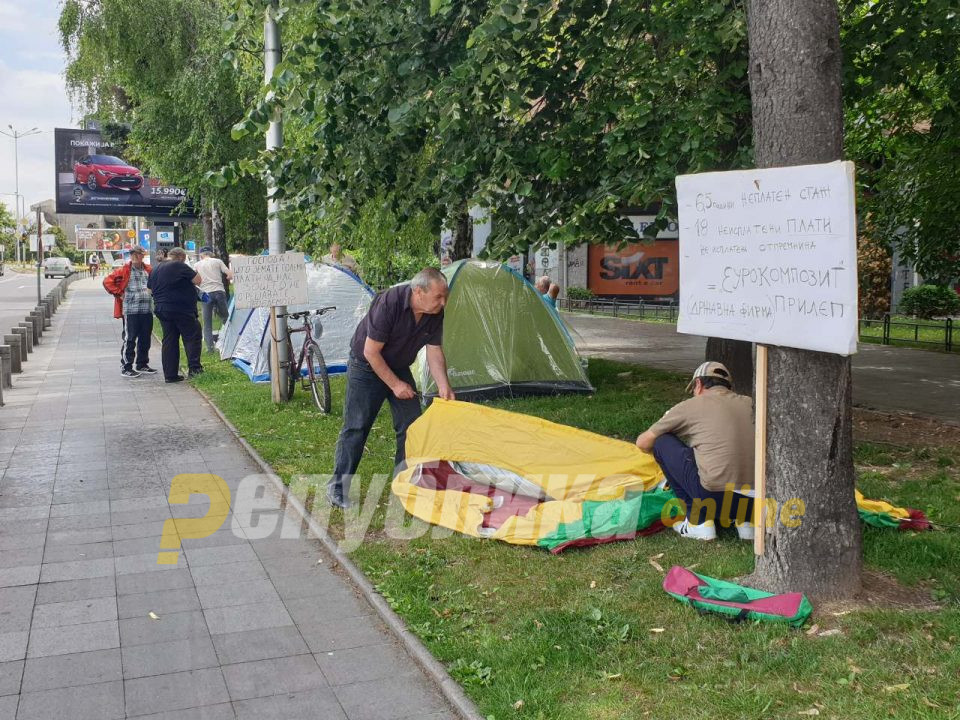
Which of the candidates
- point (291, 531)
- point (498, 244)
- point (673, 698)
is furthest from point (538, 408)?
point (673, 698)

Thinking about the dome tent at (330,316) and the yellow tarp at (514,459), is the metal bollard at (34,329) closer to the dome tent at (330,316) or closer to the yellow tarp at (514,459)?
the dome tent at (330,316)

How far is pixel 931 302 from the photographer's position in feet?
76.0

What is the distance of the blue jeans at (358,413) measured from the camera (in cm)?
670

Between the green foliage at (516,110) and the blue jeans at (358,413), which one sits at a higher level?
the green foliage at (516,110)

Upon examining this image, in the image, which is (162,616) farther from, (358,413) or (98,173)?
(98,173)

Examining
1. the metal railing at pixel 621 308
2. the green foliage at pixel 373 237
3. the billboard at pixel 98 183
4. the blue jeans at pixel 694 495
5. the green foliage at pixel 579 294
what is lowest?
the blue jeans at pixel 694 495

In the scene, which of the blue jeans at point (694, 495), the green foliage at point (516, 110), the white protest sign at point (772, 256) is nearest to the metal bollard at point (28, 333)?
the green foliage at point (516, 110)

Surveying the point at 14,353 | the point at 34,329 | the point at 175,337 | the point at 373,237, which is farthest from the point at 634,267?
the point at 14,353

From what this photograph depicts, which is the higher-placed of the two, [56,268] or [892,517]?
[56,268]

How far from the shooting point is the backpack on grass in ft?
14.3

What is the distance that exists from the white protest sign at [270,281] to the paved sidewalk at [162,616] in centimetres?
275

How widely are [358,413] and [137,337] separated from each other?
860cm

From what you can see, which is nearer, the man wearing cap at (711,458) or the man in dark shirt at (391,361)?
the man wearing cap at (711,458)

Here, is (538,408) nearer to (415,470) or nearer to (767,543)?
(415,470)
